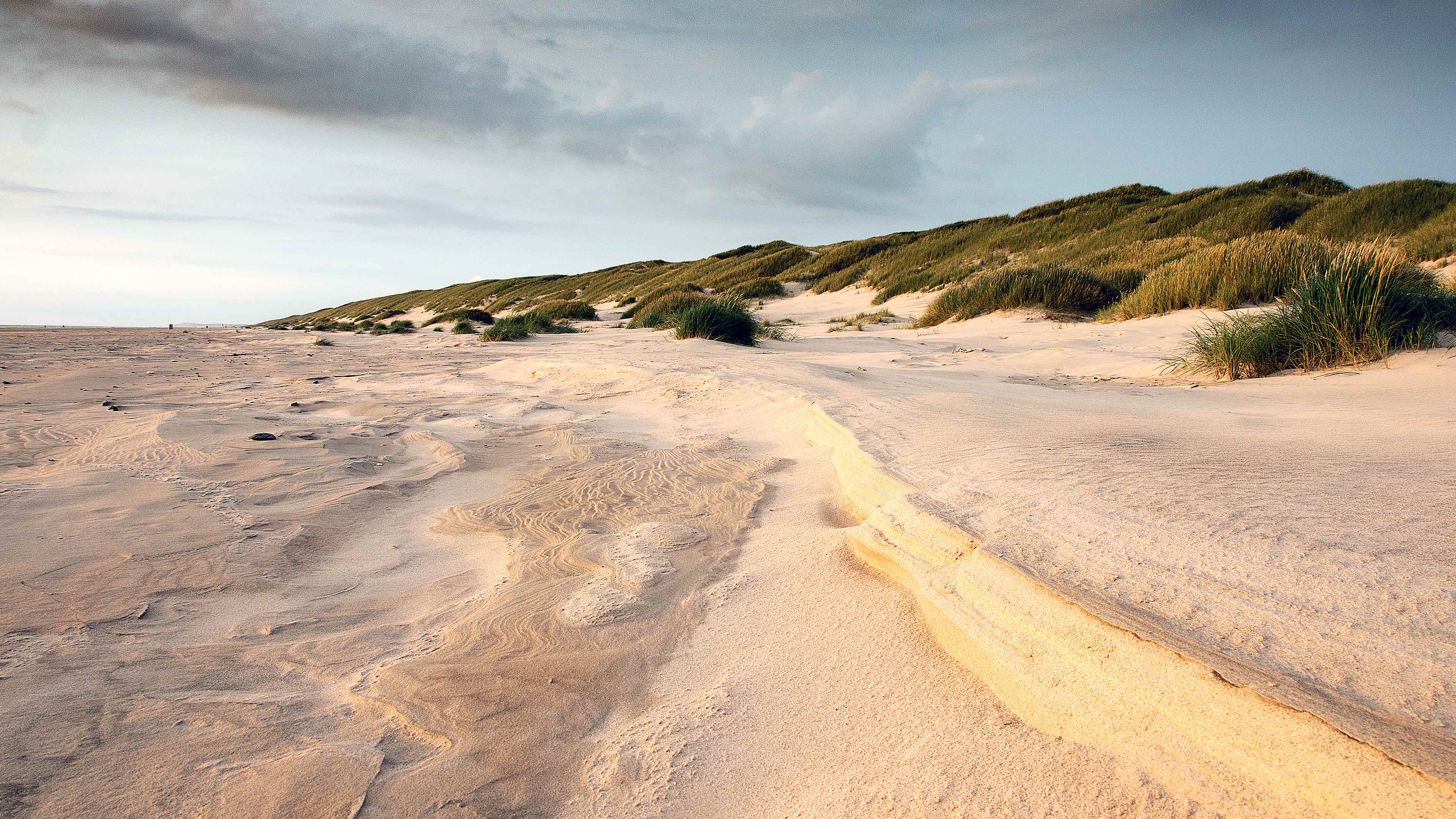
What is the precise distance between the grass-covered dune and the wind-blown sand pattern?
20.2 ft

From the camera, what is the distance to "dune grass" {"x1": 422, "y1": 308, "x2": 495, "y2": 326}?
1684 cm

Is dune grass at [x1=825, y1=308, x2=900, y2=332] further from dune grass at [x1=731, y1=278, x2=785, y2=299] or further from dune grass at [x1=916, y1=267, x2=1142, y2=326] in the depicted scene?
dune grass at [x1=731, y1=278, x2=785, y2=299]

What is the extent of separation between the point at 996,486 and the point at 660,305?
1155cm

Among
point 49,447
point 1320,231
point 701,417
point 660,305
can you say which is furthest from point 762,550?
point 1320,231

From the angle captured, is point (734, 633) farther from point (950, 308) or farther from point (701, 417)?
point (950, 308)

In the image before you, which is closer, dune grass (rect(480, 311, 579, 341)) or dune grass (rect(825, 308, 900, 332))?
dune grass (rect(480, 311, 579, 341))

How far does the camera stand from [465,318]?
16453 millimetres

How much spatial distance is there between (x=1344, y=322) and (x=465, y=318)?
15821 mm

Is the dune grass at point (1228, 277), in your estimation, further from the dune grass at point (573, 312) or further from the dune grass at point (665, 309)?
the dune grass at point (573, 312)

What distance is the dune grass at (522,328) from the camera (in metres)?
10.8

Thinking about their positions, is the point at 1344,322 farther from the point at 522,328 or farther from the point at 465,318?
the point at 465,318

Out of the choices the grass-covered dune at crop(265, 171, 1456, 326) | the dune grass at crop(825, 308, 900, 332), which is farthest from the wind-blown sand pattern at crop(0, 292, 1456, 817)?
the dune grass at crop(825, 308, 900, 332)

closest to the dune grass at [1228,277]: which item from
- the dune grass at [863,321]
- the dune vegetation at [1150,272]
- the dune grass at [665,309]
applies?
the dune vegetation at [1150,272]

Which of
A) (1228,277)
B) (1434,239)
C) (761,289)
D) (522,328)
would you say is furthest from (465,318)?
(1434,239)
